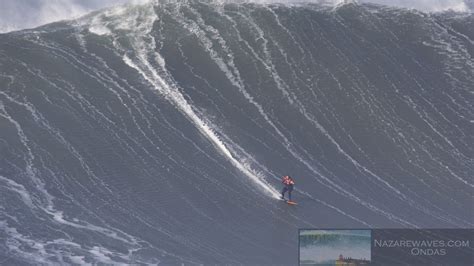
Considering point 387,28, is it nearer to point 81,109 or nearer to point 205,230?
point 81,109

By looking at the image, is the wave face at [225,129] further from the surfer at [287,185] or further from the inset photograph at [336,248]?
the inset photograph at [336,248]

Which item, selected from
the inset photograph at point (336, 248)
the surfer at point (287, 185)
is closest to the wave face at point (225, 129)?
the surfer at point (287, 185)

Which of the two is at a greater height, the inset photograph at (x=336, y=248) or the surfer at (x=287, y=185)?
the surfer at (x=287, y=185)

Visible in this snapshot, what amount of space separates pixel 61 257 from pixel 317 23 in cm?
1935

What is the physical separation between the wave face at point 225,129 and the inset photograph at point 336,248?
1.99 m

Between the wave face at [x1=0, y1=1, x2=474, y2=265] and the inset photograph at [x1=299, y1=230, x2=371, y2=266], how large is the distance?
1986 mm

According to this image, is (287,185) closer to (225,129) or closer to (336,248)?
(225,129)

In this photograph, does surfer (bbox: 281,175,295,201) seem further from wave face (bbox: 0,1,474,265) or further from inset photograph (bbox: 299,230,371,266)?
inset photograph (bbox: 299,230,371,266)

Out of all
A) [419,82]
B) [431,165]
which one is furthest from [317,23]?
[431,165]

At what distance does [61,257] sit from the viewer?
23.9m

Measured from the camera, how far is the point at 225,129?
31.9 metres

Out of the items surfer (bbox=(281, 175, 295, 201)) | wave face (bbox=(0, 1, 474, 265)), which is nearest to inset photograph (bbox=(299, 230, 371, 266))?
wave face (bbox=(0, 1, 474, 265))

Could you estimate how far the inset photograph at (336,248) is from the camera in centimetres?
2130

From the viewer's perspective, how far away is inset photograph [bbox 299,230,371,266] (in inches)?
838
